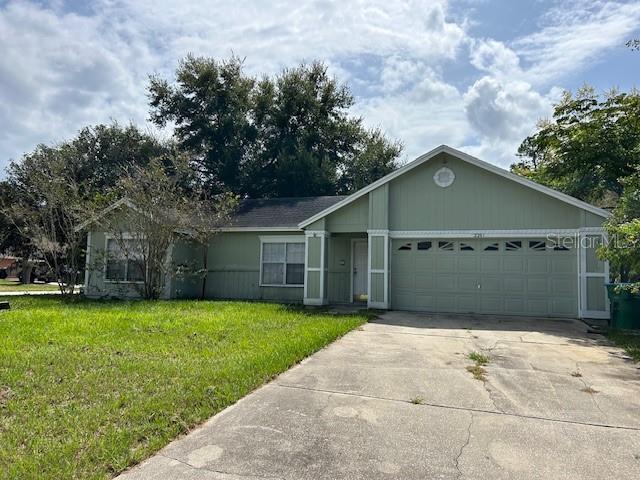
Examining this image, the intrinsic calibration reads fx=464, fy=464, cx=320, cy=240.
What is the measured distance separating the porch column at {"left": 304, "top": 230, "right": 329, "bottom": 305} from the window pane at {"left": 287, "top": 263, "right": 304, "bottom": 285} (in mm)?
1316

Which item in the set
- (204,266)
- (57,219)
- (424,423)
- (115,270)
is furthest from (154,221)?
(424,423)

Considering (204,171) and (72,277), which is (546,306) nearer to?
(72,277)

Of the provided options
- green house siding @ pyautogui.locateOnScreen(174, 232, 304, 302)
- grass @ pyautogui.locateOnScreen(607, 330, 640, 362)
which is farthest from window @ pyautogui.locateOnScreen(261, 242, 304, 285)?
grass @ pyautogui.locateOnScreen(607, 330, 640, 362)

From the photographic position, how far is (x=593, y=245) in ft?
38.9

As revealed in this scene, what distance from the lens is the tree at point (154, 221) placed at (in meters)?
14.0

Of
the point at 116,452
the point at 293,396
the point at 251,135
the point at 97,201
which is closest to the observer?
the point at 116,452

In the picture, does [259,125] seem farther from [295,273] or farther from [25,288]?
[295,273]

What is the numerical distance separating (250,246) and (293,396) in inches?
456

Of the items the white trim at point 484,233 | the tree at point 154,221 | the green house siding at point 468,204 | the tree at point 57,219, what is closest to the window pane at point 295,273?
the tree at point 154,221

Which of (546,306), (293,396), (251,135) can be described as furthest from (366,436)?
(251,135)

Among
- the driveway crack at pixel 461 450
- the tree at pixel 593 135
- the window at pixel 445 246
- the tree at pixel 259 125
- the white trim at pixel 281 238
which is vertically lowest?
the driveway crack at pixel 461 450

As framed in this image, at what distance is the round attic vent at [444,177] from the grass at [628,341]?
553 cm

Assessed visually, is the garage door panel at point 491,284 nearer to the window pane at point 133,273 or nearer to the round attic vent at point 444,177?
the round attic vent at point 444,177

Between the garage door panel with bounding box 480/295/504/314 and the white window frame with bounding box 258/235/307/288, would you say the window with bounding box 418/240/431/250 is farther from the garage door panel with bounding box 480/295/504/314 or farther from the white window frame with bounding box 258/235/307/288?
the white window frame with bounding box 258/235/307/288
